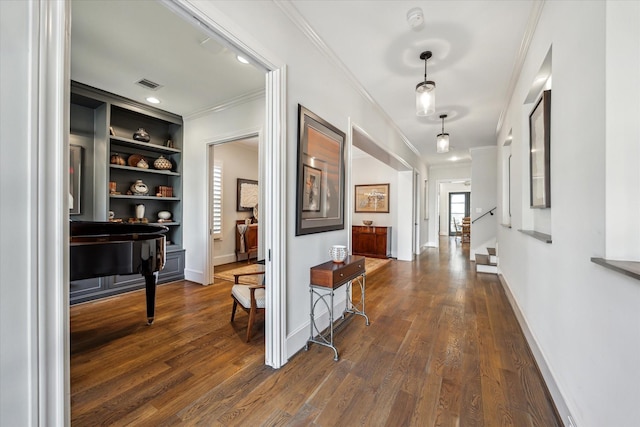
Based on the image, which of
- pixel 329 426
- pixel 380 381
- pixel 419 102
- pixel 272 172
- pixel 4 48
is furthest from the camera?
pixel 419 102

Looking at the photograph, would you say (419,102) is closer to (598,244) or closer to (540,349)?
(598,244)

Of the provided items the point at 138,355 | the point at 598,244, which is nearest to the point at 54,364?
the point at 138,355

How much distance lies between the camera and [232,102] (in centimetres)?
384

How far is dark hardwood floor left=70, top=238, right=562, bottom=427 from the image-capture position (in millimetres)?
1542

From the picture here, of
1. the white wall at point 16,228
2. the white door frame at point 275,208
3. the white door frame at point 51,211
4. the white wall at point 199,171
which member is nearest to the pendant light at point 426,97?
the white door frame at point 275,208

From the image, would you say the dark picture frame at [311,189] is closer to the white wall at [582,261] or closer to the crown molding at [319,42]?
the crown molding at [319,42]

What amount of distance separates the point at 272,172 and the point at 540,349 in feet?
7.92

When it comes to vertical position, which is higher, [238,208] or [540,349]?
[238,208]

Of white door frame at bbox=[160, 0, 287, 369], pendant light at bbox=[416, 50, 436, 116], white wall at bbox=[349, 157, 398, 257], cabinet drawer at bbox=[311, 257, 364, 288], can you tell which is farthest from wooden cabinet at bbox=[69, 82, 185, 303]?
white wall at bbox=[349, 157, 398, 257]

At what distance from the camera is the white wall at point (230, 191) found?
221 inches

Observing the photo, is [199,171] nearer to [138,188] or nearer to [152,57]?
[138,188]

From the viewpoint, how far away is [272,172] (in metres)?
2.00

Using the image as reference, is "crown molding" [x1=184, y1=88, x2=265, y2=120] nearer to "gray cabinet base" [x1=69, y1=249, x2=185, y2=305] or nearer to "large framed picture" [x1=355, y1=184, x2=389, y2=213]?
"gray cabinet base" [x1=69, y1=249, x2=185, y2=305]

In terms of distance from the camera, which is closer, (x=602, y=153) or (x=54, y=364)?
(x=54, y=364)
